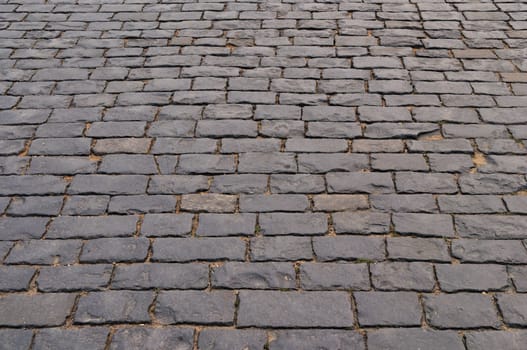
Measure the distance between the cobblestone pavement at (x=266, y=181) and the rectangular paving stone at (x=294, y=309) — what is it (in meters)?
0.01

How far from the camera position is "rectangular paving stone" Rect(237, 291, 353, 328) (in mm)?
3158

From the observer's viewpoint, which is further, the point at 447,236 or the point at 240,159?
the point at 240,159

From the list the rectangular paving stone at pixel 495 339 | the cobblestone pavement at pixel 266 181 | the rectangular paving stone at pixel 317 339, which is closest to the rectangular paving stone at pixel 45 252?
the cobblestone pavement at pixel 266 181

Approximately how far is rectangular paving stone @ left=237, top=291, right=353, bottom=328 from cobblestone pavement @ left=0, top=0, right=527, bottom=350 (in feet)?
0.03

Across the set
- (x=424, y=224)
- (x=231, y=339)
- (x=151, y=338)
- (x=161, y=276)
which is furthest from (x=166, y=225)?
(x=424, y=224)

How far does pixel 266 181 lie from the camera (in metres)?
4.11

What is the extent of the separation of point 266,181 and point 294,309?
3.65 feet

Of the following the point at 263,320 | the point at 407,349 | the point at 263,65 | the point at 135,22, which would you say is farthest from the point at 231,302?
the point at 135,22

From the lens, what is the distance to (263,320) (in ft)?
10.4

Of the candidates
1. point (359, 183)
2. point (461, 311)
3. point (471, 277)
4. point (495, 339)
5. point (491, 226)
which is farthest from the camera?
point (359, 183)

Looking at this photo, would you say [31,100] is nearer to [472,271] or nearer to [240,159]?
[240,159]

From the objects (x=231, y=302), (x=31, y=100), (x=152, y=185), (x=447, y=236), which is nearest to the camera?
(x=231, y=302)

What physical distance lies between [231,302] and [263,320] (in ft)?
0.69

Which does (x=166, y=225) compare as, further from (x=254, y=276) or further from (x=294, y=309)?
(x=294, y=309)
